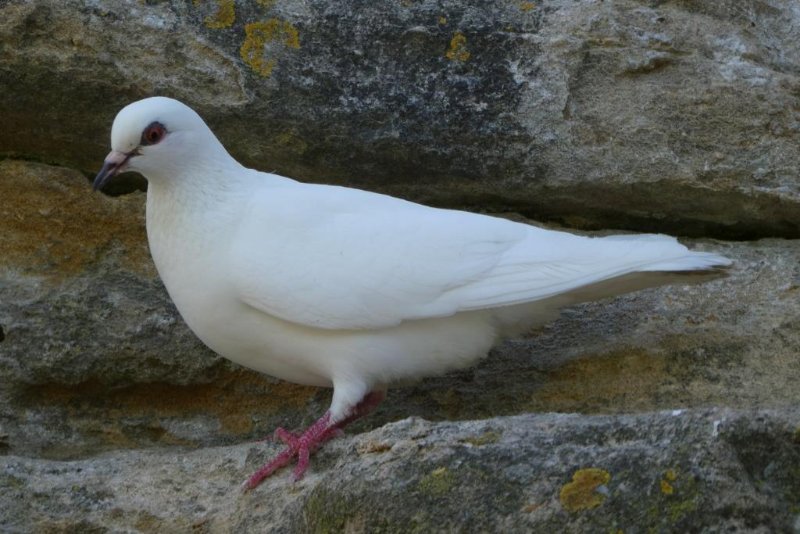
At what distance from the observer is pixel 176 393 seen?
4.68 meters

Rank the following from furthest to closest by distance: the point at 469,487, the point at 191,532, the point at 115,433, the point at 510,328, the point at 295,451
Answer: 1. the point at 115,433
2. the point at 510,328
3. the point at 295,451
4. the point at 191,532
5. the point at 469,487

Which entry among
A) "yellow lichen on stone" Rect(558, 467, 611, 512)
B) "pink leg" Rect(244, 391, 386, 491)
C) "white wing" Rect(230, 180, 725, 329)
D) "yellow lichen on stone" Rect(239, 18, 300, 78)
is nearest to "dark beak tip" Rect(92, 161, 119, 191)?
"white wing" Rect(230, 180, 725, 329)

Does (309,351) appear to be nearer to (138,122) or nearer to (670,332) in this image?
(138,122)

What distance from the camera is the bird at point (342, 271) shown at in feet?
12.8

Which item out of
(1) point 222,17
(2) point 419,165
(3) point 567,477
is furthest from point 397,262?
(1) point 222,17

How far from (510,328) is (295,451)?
0.84 metres

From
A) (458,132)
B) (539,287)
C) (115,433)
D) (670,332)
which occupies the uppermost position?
(458,132)

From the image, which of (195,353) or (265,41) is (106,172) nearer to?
(195,353)

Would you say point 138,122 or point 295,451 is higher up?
point 138,122

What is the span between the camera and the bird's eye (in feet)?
13.4

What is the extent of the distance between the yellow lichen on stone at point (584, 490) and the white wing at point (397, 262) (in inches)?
44.1

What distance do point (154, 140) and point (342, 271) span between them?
770mm

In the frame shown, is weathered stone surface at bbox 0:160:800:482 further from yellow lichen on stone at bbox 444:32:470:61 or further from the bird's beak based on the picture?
yellow lichen on stone at bbox 444:32:470:61

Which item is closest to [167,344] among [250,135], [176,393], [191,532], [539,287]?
[176,393]
